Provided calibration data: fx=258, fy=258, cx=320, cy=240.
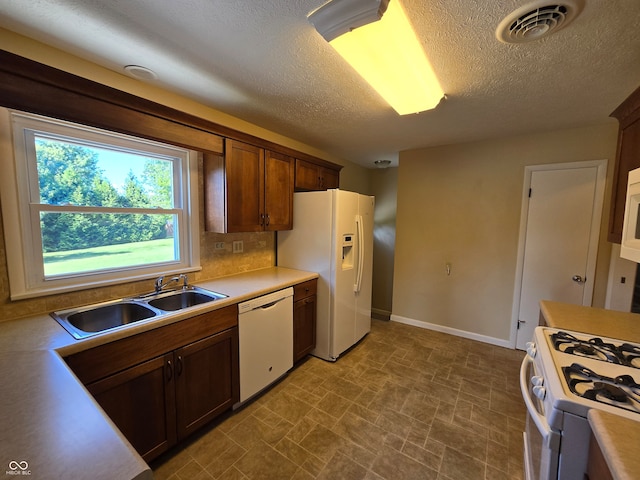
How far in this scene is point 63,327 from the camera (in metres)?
1.40

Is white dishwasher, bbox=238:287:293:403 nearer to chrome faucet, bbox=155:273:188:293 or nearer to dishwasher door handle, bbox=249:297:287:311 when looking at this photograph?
dishwasher door handle, bbox=249:297:287:311

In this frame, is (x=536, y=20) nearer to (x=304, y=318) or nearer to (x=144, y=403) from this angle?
(x=304, y=318)

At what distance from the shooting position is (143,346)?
4.72ft

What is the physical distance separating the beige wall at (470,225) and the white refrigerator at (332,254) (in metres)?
0.90

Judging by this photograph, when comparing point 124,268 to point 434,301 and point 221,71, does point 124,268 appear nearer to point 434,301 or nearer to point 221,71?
point 221,71

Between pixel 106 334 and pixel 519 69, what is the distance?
2.76m

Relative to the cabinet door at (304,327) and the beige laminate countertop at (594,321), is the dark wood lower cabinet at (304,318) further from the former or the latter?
the beige laminate countertop at (594,321)

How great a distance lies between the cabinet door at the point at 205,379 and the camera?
5.36 ft

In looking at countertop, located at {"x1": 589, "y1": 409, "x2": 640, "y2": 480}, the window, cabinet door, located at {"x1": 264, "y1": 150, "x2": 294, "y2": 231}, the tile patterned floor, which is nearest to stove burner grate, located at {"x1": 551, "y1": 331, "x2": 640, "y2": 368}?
countertop, located at {"x1": 589, "y1": 409, "x2": 640, "y2": 480}

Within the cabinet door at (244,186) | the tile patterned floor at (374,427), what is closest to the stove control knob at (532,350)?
the tile patterned floor at (374,427)

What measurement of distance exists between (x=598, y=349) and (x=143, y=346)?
7.67ft

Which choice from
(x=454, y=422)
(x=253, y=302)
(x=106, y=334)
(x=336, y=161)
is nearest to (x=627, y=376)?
(x=454, y=422)

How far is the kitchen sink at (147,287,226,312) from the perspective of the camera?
6.45 feet

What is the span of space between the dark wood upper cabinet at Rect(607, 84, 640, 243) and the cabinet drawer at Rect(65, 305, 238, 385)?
9.67 ft
